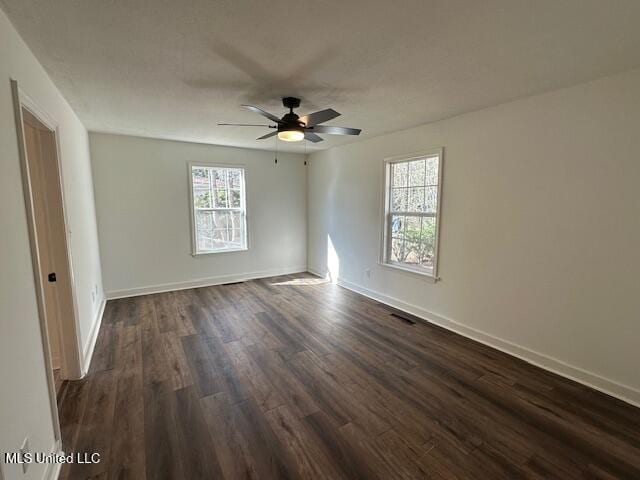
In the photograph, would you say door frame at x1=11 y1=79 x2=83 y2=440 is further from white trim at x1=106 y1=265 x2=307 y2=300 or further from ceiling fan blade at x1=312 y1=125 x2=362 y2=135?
white trim at x1=106 y1=265 x2=307 y2=300

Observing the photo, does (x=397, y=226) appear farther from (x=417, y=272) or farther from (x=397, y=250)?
(x=417, y=272)

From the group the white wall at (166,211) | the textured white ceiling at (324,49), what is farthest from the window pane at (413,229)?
the white wall at (166,211)

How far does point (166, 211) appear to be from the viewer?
15.8 feet

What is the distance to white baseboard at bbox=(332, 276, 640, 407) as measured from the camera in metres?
2.34

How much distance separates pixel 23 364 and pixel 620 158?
398 cm

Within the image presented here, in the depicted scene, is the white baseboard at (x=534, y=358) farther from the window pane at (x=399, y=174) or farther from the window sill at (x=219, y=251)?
the window sill at (x=219, y=251)

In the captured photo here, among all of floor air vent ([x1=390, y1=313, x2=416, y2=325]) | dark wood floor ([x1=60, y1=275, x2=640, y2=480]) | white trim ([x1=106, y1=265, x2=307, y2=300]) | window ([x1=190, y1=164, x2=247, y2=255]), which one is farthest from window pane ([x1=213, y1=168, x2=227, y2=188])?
floor air vent ([x1=390, y1=313, x2=416, y2=325])

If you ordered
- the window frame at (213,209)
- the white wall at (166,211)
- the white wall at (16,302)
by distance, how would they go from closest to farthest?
1. the white wall at (16,302)
2. the white wall at (166,211)
3. the window frame at (213,209)

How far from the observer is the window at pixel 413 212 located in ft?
12.2

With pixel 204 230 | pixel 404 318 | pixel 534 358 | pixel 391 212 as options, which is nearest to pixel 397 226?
pixel 391 212

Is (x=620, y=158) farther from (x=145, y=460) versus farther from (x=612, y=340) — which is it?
(x=145, y=460)

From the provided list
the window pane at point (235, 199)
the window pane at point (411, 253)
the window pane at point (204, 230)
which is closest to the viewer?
the window pane at point (411, 253)

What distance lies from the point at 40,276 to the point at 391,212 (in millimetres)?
3784

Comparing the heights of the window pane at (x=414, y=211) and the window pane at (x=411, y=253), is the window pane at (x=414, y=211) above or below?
above
